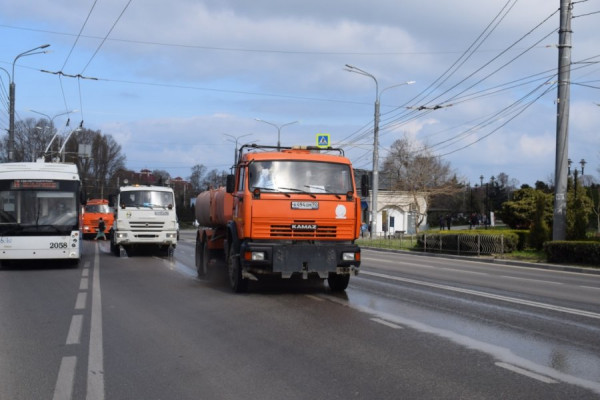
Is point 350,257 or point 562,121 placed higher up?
point 562,121

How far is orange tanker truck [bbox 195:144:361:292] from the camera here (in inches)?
453

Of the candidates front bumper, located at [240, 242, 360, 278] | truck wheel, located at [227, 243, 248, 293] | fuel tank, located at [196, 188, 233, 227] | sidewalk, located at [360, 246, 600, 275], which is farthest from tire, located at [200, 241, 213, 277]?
sidewalk, located at [360, 246, 600, 275]

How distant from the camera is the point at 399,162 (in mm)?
65625

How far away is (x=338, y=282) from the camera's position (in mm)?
12930

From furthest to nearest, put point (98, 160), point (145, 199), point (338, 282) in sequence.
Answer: point (98, 160)
point (145, 199)
point (338, 282)

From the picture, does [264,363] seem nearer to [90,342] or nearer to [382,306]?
[90,342]

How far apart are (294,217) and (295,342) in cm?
400

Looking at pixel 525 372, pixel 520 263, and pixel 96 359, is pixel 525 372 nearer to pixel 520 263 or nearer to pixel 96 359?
pixel 96 359

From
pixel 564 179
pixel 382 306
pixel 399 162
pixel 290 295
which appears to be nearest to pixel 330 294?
pixel 290 295

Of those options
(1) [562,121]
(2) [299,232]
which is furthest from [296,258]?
(1) [562,121]

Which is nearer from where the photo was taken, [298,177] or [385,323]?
[385,323]

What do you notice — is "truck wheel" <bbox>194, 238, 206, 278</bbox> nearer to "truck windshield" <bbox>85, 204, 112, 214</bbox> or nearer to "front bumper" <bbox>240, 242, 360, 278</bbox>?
"front bumper" <bbox>240, 242, 360, 278</bbox>

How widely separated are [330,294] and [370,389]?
6673mm

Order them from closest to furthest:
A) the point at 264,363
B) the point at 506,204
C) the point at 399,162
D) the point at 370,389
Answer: the point at 370,389 < the point at 264,363 < the point at 506,204 < the point at 399,162
